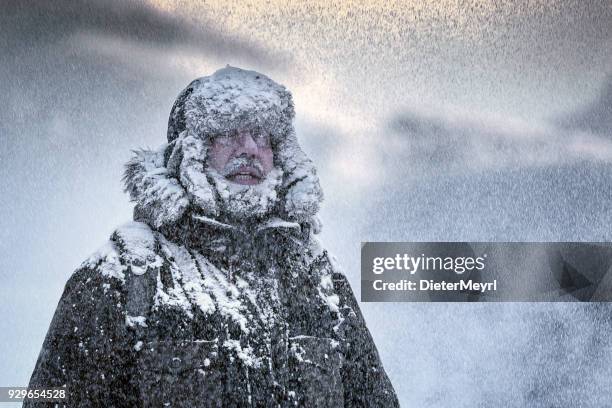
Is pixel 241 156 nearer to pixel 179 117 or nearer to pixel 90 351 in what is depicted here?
pixel 179 117

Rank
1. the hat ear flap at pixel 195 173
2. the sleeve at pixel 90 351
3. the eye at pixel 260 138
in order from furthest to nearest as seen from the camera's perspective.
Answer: the eye at pixel 260 138 < the hat ear flap at pixel 195 173 < the sleeve at pixel 90 351

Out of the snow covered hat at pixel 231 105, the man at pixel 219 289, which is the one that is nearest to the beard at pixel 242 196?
the man at pixel 219 289

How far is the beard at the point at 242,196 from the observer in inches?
76.4

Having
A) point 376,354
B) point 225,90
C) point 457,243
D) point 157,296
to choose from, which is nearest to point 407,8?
point 457,243

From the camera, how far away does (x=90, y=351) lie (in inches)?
70.9

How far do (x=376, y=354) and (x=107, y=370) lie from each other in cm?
74

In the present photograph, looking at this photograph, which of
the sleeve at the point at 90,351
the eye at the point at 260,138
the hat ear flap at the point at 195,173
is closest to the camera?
the sleeve at the point at 90,351

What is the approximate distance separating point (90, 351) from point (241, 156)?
60 cm

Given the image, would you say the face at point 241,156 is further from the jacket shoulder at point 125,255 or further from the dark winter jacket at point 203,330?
the jacket shoulder at point 125,255

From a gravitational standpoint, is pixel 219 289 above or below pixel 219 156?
below

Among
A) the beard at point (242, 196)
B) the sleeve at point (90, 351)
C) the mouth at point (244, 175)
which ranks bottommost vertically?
the sleeve at point (90, 351)

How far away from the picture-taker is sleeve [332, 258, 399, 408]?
6.86ft

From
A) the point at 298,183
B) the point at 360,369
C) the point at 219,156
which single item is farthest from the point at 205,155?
the point at 360,369

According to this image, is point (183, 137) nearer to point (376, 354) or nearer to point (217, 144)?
point (217, 144)
